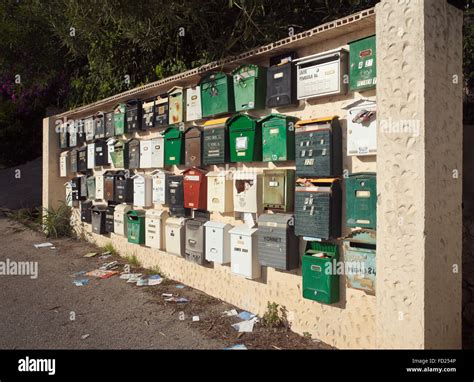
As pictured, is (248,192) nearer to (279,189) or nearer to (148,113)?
(279,189)

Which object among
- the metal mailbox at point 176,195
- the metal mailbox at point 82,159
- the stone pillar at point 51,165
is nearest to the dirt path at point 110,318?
the metal mailbox at point 176,195

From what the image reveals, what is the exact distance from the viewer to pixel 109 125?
7.60 metres

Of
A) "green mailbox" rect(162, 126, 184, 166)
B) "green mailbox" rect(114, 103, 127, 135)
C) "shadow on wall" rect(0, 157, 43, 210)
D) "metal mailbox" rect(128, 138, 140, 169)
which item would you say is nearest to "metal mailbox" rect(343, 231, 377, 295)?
"green mailbox" rect(162, 126, 184, 166)

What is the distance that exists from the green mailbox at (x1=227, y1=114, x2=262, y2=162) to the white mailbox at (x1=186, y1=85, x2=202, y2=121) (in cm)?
77

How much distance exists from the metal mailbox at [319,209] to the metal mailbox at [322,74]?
84 cm

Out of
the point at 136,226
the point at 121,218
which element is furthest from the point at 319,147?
the point at 121,218

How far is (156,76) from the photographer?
7.81 meters

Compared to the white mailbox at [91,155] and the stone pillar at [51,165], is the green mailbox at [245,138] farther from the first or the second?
the stone pillar at [51,165]

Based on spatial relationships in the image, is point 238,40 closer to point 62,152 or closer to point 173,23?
point 173,23

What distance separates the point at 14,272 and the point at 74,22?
4.35 m

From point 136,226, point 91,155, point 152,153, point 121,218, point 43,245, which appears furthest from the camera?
point 43,245

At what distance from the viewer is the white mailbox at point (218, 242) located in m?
4.90

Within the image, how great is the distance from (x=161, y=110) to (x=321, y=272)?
3.61 meters

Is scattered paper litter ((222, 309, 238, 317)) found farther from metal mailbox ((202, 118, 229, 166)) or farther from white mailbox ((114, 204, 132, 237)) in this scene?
white mailbox ((114, 204, 132, 237))
